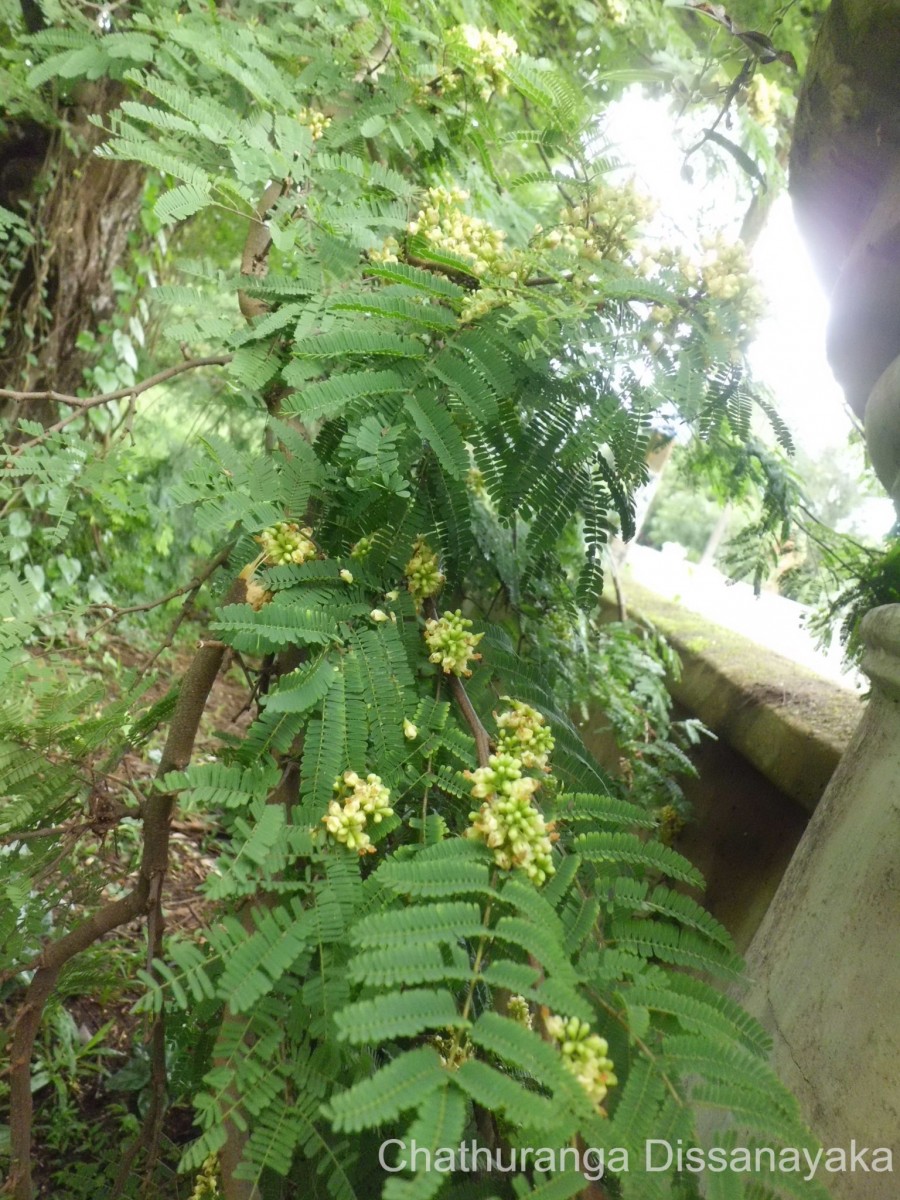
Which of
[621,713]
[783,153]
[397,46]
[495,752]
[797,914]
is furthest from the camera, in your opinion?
[783,153]

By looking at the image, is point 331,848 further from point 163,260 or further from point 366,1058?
point 163,260

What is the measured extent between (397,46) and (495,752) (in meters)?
1.55

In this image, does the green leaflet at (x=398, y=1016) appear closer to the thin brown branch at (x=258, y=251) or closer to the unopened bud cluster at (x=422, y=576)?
the unopened bud cluster at (x=422, y=576)

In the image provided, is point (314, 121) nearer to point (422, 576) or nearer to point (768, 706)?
point (422, 576)

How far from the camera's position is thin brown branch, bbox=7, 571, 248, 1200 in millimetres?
1156

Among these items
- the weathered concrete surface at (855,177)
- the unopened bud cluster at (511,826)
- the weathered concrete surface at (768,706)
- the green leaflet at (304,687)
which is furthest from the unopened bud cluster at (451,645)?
the weathered concrete surface at (768,706)

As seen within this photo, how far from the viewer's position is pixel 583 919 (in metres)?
0.87

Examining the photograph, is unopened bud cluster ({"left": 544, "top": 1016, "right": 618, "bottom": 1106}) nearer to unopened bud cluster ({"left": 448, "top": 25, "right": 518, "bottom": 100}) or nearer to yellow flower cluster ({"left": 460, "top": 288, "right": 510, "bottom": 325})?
yellow flower cluster ({"left": 460, "top": 288, "right": 510, "bottom": 325})

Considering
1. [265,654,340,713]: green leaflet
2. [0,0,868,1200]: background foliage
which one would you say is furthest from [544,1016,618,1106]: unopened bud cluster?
[265,654,340,713]: green leaflet

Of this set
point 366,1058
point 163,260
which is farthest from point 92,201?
point 366,1058

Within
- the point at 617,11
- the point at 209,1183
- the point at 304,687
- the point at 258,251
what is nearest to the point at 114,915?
the point at 209,1183

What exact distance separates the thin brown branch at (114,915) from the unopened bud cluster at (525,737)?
17.7 inches

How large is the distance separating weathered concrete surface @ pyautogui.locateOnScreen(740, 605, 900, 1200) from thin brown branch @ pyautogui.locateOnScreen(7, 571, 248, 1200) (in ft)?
3.14

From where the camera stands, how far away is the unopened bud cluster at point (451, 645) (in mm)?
1132
